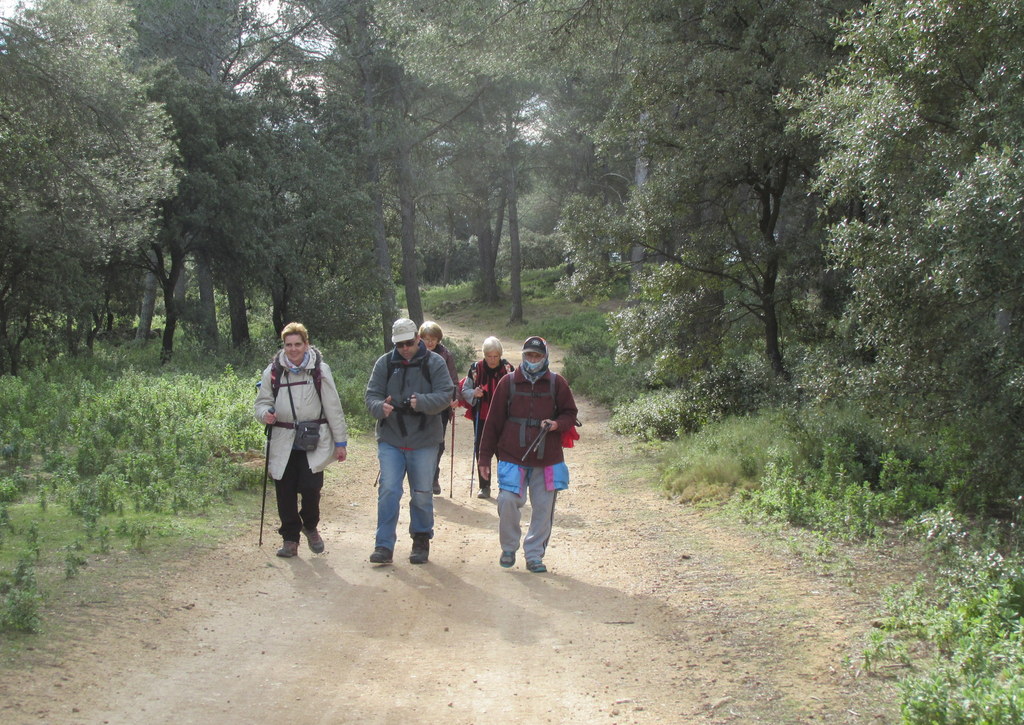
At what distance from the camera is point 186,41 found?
2766 centimetres

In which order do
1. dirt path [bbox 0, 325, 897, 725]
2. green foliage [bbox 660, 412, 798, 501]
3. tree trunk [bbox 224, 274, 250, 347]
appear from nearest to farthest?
dirt path [bbox 0, 325, 897, 725] < green foliage [bbox 660, 412, 798, 501] < tree trunk [bbox 224, 274, 250, 347]

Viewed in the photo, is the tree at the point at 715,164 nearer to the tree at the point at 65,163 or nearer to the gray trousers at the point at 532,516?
the gray trousers at the point at 532,516

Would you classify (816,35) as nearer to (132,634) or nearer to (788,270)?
(788,270)

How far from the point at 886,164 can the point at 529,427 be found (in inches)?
140

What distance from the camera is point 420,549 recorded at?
7.70 metres

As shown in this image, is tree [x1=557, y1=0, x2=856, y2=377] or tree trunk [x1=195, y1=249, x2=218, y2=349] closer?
tree [x1=557, y1=0, x2=856, y2=377]

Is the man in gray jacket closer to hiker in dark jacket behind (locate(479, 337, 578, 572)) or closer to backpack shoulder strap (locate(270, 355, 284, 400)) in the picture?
hiker in dark jacket behind (locate(479, 337, 578, 572))

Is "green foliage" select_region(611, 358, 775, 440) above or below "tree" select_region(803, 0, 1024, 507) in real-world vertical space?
below

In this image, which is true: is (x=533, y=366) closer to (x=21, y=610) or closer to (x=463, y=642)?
(x=463, y=642)

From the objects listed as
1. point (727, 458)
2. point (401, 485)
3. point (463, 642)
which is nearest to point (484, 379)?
point (727, 458)

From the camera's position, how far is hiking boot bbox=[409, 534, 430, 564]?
7.66 metres

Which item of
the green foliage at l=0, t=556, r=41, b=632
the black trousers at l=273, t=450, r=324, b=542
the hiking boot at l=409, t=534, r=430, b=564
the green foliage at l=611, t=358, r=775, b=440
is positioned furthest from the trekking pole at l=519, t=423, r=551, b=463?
the green foliage at l=611, t=358, r=775, b=440

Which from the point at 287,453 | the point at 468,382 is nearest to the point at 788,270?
the point at 468,382

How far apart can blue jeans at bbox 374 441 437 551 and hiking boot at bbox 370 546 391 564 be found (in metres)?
0.05
